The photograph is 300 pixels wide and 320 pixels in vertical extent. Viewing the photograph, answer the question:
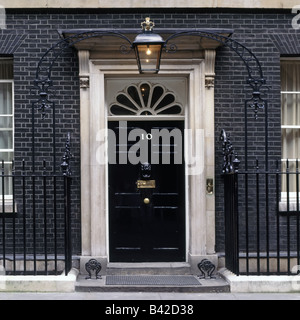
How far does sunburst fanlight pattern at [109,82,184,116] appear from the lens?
33.8 ft

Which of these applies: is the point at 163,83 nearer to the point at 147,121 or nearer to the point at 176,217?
the point at 147,121

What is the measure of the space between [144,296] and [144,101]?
3.34 m

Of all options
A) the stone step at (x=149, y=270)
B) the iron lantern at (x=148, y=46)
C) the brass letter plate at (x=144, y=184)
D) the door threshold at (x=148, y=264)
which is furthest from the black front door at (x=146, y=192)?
the iron lantern at (x=148, y=46)

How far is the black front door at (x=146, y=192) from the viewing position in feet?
33.6

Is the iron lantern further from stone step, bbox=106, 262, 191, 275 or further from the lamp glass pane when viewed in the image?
stone step, bbox=106, 262, 191, 275

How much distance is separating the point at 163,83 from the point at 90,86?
1.25 metres

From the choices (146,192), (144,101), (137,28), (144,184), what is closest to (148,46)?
(137,28)

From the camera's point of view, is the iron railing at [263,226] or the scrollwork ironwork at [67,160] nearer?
the scrollwork ironwork at [67,160]

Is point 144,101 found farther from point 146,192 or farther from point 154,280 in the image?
point 154,280

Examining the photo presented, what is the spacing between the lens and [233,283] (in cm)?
873

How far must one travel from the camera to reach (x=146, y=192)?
33.7ft

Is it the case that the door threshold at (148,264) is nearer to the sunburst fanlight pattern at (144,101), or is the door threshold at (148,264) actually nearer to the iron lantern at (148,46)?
the sunburst fanlight pattern at (144,101)

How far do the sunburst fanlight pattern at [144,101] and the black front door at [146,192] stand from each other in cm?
19

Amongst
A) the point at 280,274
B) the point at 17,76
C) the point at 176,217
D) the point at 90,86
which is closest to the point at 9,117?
the point at 17,76
